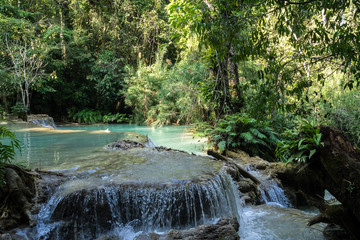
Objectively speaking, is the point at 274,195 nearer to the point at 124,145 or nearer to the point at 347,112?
the point at 124,145

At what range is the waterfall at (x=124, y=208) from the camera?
4230 mm

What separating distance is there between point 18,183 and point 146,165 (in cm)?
258

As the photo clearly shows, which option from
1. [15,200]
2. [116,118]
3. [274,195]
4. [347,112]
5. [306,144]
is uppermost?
[347,112]

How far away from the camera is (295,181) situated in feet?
21.7

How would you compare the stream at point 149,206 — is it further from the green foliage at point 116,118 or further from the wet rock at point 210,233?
the green foliage at point 116,118

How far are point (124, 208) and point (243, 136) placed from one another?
522 centimetres

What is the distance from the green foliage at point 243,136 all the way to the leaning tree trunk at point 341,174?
16.5ft

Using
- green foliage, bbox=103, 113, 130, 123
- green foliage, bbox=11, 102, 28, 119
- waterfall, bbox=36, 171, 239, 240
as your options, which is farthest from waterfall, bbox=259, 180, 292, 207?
green foliage, bbox=103, 113, 130, 123

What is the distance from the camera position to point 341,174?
3326mm

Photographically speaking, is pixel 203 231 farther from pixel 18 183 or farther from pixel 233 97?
pixel 233 97

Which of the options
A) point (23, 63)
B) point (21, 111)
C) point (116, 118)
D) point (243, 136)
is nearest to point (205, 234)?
point (243, 136)

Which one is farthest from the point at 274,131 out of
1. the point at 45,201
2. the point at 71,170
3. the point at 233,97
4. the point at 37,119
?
the point at 37,119

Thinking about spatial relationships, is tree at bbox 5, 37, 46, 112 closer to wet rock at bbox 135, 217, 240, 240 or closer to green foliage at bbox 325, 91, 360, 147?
wet rock at bbox 135, 217, 240, 240

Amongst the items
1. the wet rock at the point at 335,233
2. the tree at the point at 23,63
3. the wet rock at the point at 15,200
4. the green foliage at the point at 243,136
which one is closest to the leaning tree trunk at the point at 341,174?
the wet rock at the point at 335,233
